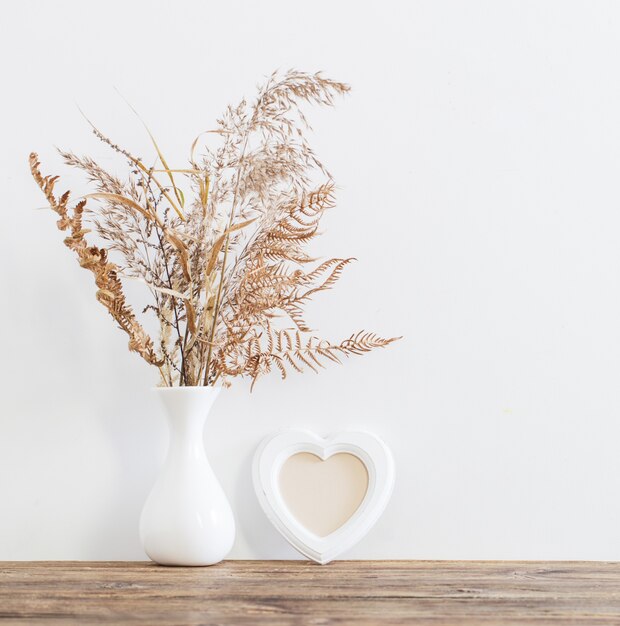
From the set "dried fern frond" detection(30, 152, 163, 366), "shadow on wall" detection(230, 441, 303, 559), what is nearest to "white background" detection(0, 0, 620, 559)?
"shadow on wall" detection(230, 441, 303, 559)

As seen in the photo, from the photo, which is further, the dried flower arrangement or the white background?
the white background

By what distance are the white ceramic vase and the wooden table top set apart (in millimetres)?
26

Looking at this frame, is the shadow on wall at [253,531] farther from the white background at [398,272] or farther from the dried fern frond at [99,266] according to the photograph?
the dried fern frond at [99,266]

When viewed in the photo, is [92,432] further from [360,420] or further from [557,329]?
[557,329]

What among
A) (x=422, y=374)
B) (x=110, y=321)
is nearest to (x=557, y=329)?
(x=422, y=374)

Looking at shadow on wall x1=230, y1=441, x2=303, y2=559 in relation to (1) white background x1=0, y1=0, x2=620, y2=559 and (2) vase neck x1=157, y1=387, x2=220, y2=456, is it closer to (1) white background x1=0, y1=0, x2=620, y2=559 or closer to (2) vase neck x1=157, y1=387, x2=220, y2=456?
(1) white background x1=0, y1=0, x2=620, y2=559

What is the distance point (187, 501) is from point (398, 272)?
0.46 m

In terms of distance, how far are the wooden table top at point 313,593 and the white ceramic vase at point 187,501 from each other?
0.03m

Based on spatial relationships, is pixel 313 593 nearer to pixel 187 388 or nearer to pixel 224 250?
pixel 187 388

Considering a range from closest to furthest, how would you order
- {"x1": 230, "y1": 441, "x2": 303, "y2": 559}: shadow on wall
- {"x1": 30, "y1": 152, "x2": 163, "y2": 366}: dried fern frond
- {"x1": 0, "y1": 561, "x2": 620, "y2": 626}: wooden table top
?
1. {"x1": 0, "y1": 561, "x2": 620, "y2": 626}: wooden table top
2. {"x1": 30, "y1": 152, "x2": 163, "y2": 366}: dried fern frond
3. {"x1": 230, "y1": 441, "x2": 303, "y2": 559}: shadow on wall

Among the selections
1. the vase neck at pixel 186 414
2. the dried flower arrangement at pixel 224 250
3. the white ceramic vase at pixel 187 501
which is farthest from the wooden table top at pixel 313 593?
the dried flower arrangement at pixel 224 250

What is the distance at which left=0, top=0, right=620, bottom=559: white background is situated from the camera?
45.9 inches

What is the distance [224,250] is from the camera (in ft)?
3.60

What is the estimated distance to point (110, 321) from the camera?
1.19 m
